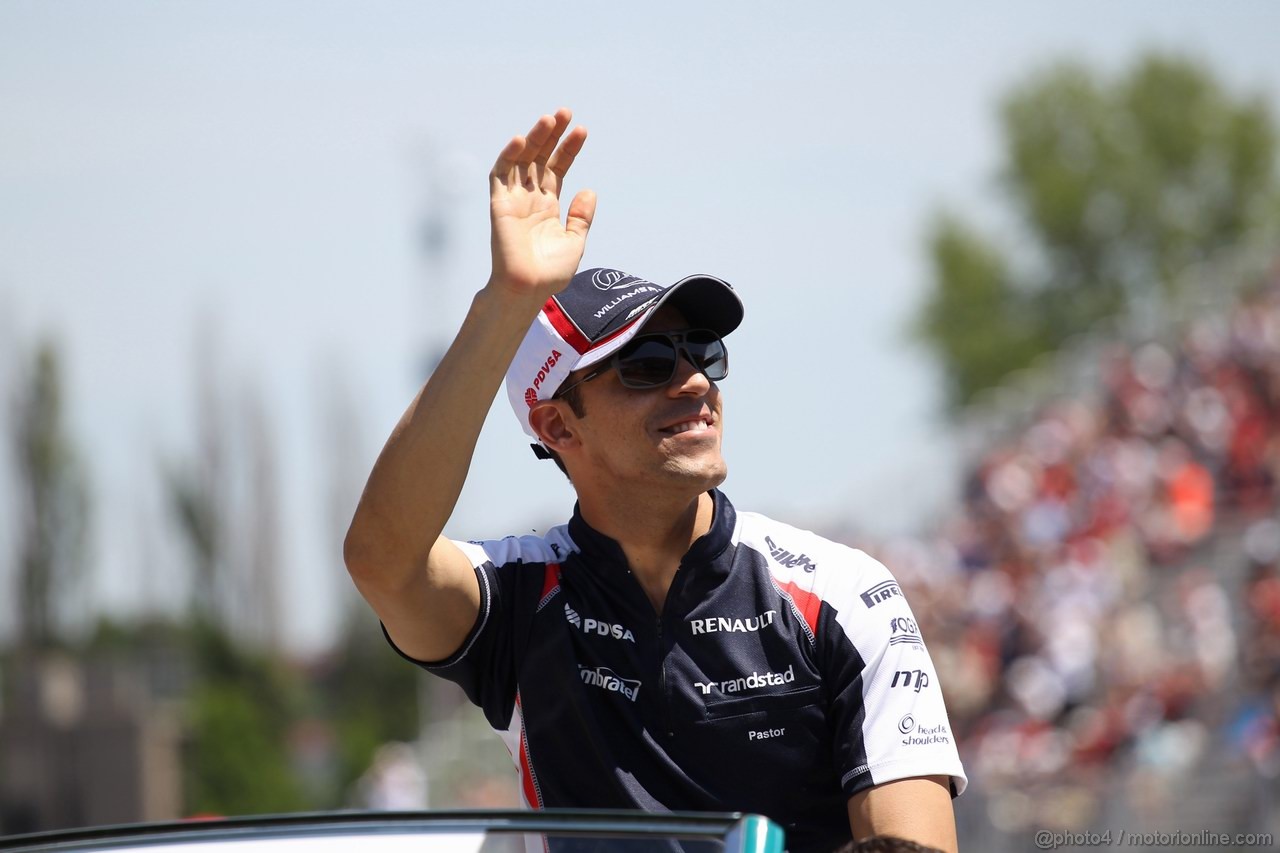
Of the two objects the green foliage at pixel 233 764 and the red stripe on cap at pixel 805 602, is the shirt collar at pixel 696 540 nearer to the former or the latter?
the red stripe on cap at pixel 805 602

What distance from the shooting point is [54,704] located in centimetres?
2948

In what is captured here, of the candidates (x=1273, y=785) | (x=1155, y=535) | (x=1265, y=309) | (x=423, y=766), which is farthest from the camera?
(x=423, y=766)

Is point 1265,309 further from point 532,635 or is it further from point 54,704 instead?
point 54,704

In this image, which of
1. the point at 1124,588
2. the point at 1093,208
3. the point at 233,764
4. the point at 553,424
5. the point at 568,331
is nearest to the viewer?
the point at 568,331

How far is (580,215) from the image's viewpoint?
3.25 metres

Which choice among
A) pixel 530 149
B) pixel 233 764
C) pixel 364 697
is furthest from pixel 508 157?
pixel 364 697

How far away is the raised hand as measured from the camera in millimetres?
3053

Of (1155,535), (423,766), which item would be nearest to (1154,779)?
(1155,535)

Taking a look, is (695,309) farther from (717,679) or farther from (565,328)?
(717,679)

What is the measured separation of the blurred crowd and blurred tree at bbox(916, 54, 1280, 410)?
29.1 m

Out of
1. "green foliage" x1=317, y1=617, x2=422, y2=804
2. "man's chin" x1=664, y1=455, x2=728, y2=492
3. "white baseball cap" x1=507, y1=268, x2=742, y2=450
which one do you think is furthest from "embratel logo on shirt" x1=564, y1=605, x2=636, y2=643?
"green foliage" x1=317, y1=617, x2=422, y2=804

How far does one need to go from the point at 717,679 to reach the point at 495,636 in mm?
469

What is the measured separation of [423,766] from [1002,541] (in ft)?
21.7

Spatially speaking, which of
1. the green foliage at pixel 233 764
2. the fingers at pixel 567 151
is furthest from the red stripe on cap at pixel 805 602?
the green foliage at pixel 233 764
